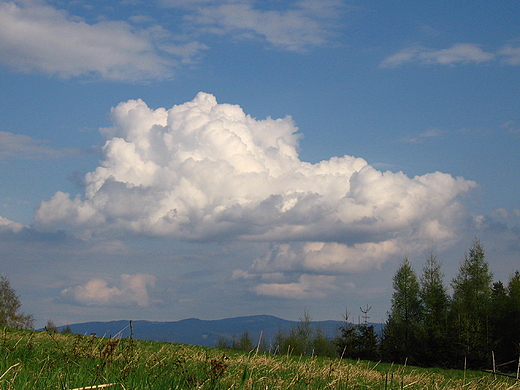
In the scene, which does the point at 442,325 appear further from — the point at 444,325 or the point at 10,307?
the point at 10,307

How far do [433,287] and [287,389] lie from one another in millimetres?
53298

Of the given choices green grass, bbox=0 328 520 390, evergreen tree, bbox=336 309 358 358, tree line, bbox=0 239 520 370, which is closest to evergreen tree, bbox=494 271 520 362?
tree line, bbox=0 239 520 370

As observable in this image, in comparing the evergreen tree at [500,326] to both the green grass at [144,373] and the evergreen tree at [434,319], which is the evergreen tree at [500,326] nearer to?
→ the evergreen tree at [434,319]

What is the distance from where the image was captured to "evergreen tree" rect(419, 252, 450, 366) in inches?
1873

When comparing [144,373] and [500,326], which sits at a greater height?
[144,373]

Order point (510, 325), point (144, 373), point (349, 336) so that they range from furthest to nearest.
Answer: point (349, 336) → point (510, 325) → point (144, 373)

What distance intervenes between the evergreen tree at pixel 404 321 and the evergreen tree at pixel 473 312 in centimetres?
459

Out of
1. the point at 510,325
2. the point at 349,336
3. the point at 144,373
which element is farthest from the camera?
the point at 349,336

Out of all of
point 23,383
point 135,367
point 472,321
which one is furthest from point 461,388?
point 472,321

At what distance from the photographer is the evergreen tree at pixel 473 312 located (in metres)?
45.1

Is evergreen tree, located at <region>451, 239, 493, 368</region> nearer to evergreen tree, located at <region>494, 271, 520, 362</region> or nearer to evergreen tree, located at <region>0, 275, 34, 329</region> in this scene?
evergreen tree, located at <region>494, 271, 520, 362</region>

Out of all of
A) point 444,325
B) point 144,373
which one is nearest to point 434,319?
point 444,325

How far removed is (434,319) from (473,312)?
488 centimetres

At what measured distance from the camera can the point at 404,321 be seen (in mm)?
56156
